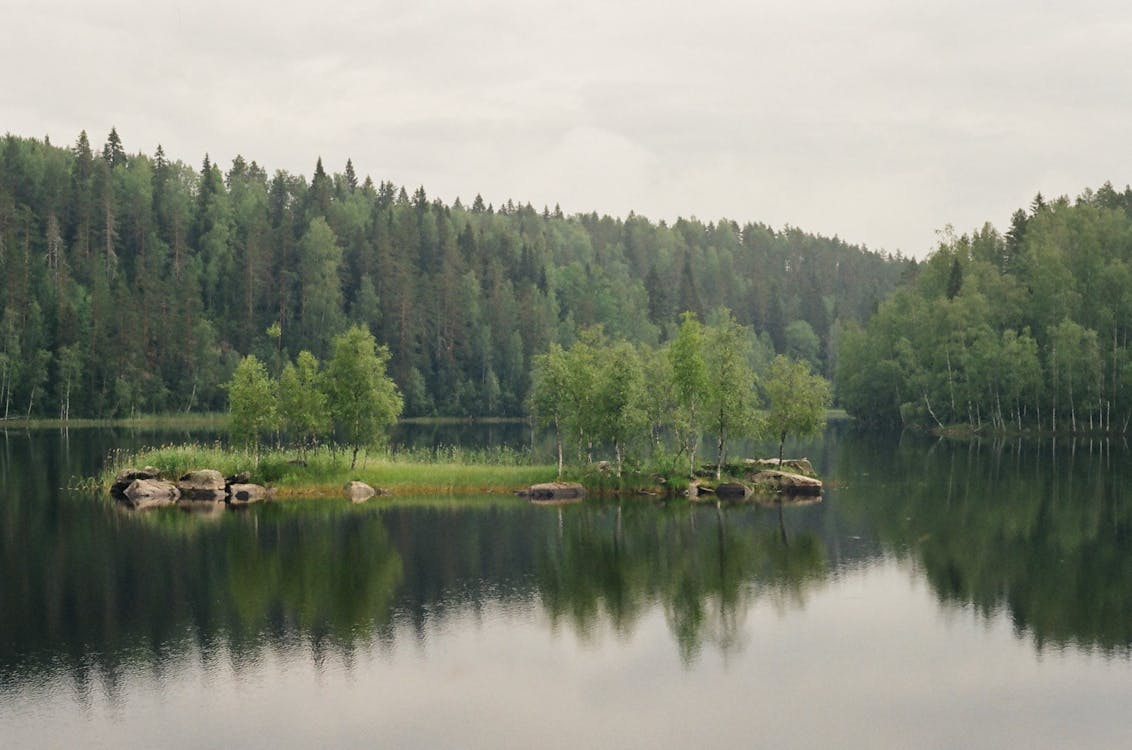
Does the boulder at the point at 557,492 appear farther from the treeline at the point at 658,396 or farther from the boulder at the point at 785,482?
the boulder at the point at 785,482

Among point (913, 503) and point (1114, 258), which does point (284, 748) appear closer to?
point (913, 503)

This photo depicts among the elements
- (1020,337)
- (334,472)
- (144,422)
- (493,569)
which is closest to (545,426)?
(334,472)

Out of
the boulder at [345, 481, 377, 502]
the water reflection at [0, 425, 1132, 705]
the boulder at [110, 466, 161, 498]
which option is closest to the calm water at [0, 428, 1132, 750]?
the water reflection at [0, 425, 1132, 705]

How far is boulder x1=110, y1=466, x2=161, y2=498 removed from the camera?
79750 mm

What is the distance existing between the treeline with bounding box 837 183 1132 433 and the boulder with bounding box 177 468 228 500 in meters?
112

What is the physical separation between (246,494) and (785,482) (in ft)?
135

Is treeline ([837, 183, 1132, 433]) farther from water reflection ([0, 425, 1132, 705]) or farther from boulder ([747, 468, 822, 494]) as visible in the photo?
boulder ([747, 468, 822, 494])

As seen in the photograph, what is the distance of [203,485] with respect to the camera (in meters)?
77.9

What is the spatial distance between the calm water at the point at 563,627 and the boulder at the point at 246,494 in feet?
17.8

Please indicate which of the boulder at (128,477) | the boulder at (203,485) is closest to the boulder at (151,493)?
the boulder at (203,485)

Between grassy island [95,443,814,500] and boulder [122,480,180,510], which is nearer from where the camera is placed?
boulder [122,480,180,510]

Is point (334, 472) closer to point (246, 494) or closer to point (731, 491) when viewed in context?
point (246, 494)

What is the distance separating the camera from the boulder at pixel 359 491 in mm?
78312

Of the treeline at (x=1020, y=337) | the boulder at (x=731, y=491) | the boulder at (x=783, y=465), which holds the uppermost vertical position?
the treeline at (x=1020, y=337)
